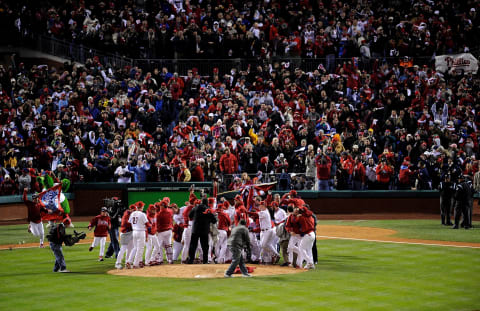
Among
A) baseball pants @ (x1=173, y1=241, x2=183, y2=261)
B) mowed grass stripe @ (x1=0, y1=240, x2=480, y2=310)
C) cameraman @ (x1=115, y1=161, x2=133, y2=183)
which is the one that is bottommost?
mowed grass stripe @ (x1=0, y1=240, x2=480, y2=310)

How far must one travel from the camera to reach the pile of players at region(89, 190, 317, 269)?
18484 millimetres

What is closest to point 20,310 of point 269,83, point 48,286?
point 48,286

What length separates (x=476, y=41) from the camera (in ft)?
124

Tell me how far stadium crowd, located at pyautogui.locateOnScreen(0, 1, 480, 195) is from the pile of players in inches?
247

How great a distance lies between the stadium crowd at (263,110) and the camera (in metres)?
29.2

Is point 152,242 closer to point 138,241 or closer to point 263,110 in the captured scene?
point 138,241

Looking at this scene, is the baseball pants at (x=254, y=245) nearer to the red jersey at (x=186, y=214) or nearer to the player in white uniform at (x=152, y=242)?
the red jersey at (x=186, y=214)

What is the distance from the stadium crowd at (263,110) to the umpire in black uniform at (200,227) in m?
6.71

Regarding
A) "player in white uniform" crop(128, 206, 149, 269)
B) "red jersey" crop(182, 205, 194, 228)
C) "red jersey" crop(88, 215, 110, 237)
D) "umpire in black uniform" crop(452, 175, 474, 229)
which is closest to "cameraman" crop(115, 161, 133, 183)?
"red jersey" crop(88, 215, 110, 237)

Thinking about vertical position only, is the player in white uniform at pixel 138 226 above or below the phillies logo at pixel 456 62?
below

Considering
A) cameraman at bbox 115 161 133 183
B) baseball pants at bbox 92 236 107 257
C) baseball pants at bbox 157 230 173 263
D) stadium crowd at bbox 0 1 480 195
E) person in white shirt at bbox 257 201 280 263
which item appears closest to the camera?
person in white shirt at bbox 257 201 280 263

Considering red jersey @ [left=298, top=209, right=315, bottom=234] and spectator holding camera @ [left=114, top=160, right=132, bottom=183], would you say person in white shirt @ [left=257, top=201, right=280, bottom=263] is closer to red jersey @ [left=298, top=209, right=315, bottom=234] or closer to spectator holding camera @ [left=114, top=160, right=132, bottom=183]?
red jersey @ [left=298, top=209, right=315, bottom=234]

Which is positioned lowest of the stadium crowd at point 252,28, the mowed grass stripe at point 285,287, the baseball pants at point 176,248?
the mowed grass stripe at point 285,287

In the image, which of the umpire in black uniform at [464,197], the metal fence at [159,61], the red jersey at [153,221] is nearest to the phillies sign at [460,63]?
the metal fence at [159,61]
